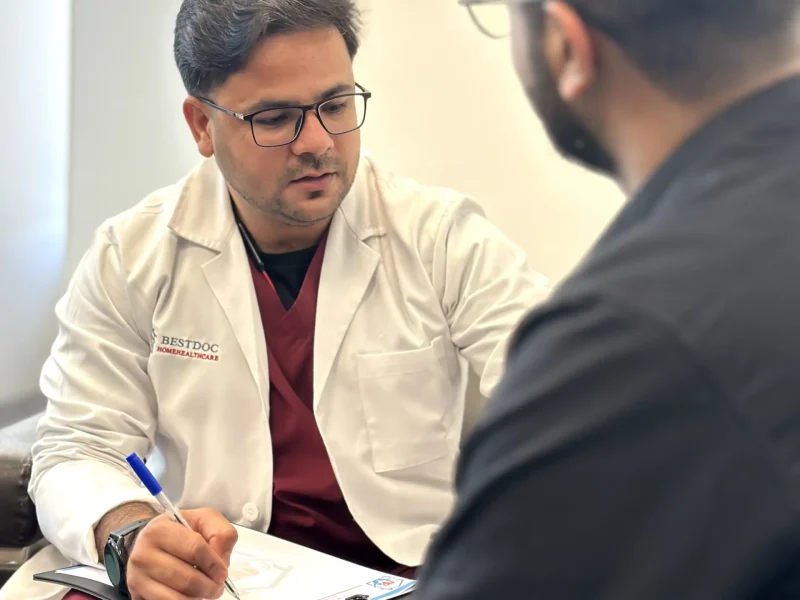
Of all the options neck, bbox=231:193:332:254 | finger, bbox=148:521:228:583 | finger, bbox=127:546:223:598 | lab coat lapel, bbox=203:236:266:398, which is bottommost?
finger, bbox=127:546:223:598

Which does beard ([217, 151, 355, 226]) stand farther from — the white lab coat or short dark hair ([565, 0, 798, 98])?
short dark hair ([565, 0, 798, 98])

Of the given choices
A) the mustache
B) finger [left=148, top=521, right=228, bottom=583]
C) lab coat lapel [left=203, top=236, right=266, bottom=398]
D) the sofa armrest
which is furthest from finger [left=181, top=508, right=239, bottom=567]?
the mustache

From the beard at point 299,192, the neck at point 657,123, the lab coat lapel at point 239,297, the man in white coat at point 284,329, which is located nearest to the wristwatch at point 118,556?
the man in white coat at point 284,329

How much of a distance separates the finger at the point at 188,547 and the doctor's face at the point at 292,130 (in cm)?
57

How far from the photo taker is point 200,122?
165 centimetres

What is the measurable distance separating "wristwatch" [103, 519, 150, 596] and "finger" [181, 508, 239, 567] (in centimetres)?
9

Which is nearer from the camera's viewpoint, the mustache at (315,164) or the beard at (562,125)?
the beard at (562,125)

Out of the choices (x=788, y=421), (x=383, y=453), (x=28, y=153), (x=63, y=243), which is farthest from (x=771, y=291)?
(x=63, y=243)

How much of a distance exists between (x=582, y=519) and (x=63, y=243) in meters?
2.18

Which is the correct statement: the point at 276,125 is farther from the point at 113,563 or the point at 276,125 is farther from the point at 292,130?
the point at 113,563

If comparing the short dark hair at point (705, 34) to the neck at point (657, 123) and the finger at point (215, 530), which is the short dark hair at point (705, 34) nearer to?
the neck at point (657, 123)

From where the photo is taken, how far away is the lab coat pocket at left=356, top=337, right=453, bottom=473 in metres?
1.53

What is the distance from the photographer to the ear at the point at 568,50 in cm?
66

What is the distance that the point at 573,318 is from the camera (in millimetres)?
554
